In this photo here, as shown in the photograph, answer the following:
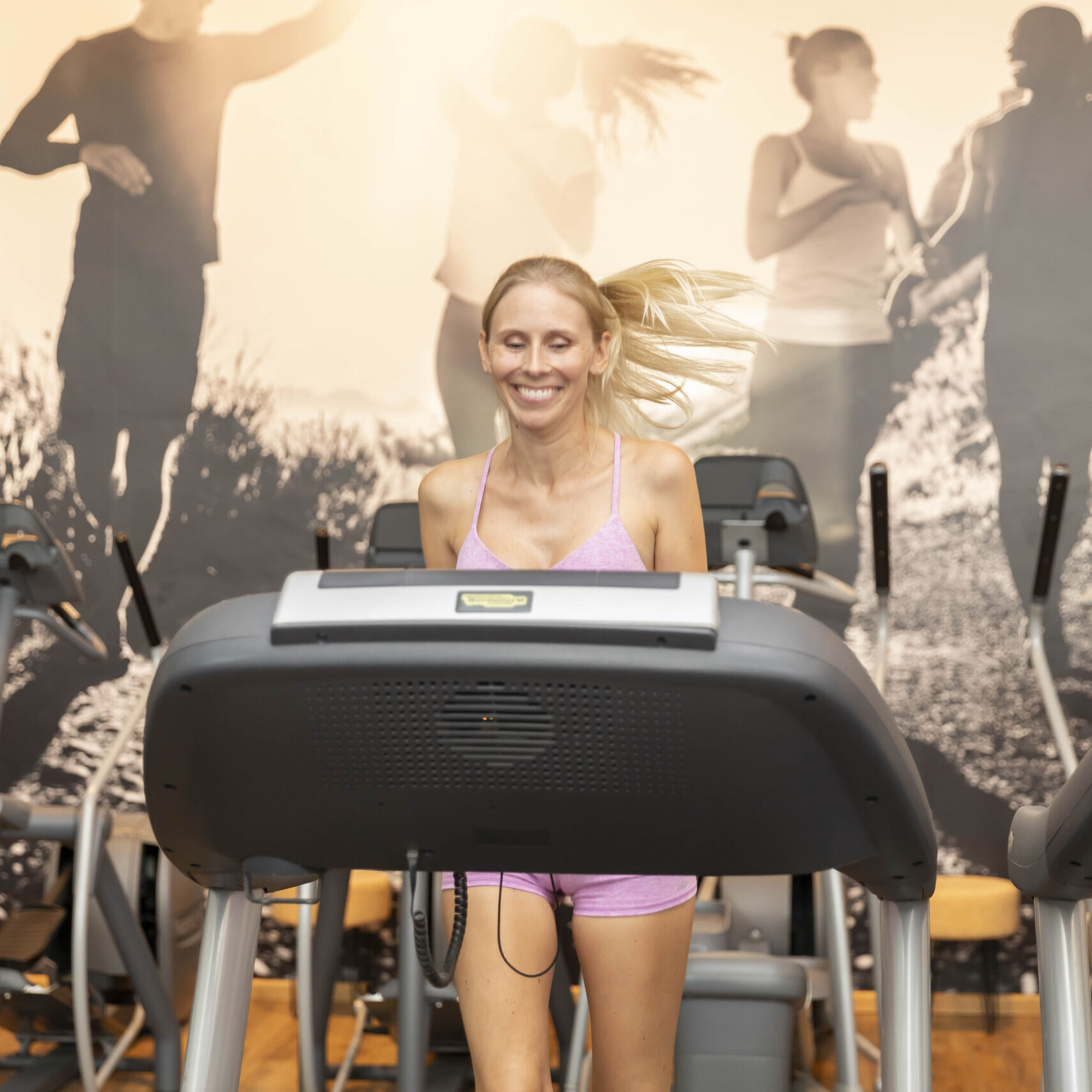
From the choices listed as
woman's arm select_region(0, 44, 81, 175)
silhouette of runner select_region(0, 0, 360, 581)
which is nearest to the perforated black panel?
silhouette of runner select_region(0, 0, 360, 581)

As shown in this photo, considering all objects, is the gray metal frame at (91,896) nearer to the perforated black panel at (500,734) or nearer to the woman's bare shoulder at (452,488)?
the woman's bare shoulder at (452,488)

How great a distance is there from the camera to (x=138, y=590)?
115 inches

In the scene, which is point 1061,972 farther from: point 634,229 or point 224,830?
point 634,229

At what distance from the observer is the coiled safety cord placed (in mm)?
1033

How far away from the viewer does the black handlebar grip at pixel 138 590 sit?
286 cm

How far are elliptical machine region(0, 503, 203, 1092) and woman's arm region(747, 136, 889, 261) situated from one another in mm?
2056

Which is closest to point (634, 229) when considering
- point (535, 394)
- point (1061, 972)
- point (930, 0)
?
point (930, 0)

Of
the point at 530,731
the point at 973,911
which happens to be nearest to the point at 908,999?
the point at 530,731

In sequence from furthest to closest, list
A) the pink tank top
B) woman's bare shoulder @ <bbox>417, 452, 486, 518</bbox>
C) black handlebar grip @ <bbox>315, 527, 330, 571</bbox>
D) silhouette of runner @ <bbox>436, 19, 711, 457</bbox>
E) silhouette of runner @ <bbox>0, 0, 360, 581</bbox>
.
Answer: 1. silhouette of runner @ <bbox>0, 0, 360, 581</bbox>
2. silhouette of runner @ <bbox>436, 19, 711, 457</bbox>
3. black handlebar grip @ <bbox>315, 527, 330, 571</bbox>
4. woman's bare shoulder @ <bbox>417, 452, 486, 518</bbox>
5. the pink tank top

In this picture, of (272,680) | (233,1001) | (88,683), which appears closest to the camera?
(272,680)

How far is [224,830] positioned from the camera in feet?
3.14

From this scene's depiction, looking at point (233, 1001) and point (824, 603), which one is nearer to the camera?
point (233, 1001)

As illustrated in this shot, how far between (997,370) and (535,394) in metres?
2.38

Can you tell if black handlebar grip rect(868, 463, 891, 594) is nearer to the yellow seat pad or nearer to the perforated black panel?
the yellow seat pad
